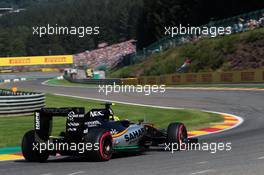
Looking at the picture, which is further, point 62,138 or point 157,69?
point 157,69

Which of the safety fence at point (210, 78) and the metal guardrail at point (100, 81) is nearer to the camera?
the safety fence at point (210, 78)

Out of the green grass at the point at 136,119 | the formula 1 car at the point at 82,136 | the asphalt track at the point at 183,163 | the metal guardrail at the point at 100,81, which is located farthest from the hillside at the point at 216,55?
the formula 1 car at the point at 82,136

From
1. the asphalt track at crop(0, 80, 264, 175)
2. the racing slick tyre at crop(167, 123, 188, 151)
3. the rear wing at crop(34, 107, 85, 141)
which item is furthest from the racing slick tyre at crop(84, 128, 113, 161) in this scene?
the racing slick tyre at crop(167, 123, 188, 151)

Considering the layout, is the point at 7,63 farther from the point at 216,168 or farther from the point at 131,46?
the point at 216,168

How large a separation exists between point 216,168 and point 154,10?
3427 inches

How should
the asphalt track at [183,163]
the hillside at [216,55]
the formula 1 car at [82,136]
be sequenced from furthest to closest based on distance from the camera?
the hillside at [216,55] → the formula 1 car at [82,136] → the asphalt track at [183,163]

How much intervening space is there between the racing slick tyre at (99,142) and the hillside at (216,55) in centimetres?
3336

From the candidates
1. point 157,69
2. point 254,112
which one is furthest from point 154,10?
point 254,112

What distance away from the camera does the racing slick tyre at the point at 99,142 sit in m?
10.4

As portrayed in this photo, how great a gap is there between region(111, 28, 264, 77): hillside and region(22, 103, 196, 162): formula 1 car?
107ft

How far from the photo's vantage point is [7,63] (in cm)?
11200

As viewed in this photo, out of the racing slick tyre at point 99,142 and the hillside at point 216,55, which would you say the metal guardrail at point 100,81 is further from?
the racing slick tyre at point 99,142

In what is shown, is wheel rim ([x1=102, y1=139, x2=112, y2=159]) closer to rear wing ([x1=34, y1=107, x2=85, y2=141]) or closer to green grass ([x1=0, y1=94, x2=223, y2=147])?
rear wing ([x1=34, y1=107, x2=85, y2=141])

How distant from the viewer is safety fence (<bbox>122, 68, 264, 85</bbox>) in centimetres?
3694
